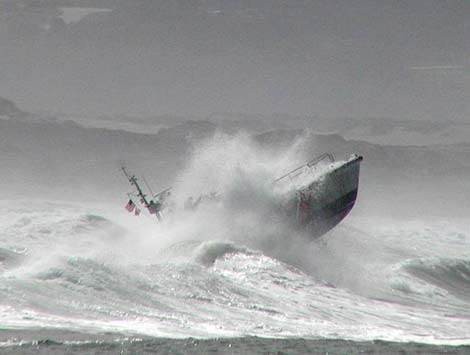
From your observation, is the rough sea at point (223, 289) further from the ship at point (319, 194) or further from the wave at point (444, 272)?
the ship at point (319, 194)

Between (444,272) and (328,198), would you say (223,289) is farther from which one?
(444,272)

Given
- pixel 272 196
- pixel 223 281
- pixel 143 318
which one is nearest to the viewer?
pixel 143 318

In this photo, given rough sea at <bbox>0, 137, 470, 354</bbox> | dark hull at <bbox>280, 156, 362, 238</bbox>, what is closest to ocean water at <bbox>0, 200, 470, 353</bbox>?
rough sea at <bbox>0, 137, 470, 354</bbox>

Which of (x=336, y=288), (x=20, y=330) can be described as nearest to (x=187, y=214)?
(x=336, y=288)

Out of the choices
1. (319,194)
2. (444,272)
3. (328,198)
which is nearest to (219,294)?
(319,194)

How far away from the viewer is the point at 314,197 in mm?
36969

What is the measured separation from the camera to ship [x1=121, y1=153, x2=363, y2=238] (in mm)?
36500

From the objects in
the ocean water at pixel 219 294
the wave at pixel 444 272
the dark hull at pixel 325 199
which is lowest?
the ocean water at pixel 219 294

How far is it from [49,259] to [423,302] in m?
14.6

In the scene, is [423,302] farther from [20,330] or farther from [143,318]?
[20,330]

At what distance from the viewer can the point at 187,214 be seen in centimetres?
3828

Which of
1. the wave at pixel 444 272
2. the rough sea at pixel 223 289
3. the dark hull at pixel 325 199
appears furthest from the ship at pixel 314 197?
the wave at pixel 444 272

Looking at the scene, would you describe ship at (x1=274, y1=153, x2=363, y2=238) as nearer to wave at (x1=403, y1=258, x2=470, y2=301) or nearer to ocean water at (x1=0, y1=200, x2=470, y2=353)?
ocean water at (x1=0, y1=200, x2=470, y2=353)

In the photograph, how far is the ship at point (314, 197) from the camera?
3650 centimetres
